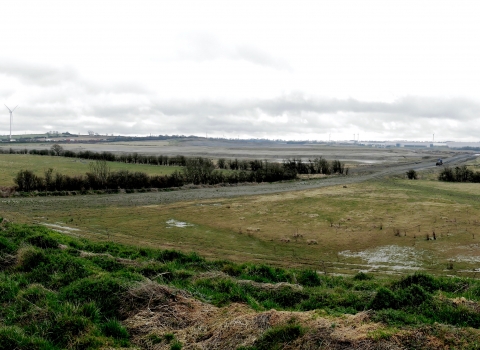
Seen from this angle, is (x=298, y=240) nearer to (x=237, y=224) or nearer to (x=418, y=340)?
(x=237, y=224)

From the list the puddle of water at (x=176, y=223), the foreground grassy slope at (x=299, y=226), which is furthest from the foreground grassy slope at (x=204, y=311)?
the puddle of water at (x=176, y=223)

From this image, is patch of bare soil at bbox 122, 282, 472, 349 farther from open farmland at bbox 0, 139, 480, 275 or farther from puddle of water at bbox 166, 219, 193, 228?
puddle of water at bbox 166, 219, 193, 228

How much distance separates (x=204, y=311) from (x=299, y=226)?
81.2 feet

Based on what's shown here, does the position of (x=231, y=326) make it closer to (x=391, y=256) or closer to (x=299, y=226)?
(x=391, y=256)

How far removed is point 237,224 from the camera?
111ft

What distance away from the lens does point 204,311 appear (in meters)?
8.64

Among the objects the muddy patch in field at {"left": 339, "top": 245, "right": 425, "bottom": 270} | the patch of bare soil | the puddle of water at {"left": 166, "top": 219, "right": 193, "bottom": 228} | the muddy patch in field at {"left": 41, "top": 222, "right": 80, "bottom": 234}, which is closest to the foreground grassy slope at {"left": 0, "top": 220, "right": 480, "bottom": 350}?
the patch of bare soil

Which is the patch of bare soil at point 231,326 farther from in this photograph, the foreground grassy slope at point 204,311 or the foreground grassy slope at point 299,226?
the foreground grassy slope at point 299,226

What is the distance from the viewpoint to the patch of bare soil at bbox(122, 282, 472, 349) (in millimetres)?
6703

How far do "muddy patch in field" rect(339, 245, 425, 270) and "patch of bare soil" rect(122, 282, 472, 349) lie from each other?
14.6m

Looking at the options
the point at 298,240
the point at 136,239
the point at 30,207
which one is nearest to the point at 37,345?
the point at 136,239

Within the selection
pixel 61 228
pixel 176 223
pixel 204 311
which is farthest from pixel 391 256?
pixel 61 228

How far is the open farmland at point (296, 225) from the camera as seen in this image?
22672 millimetres

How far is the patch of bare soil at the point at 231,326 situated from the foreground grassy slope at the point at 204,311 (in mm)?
21
